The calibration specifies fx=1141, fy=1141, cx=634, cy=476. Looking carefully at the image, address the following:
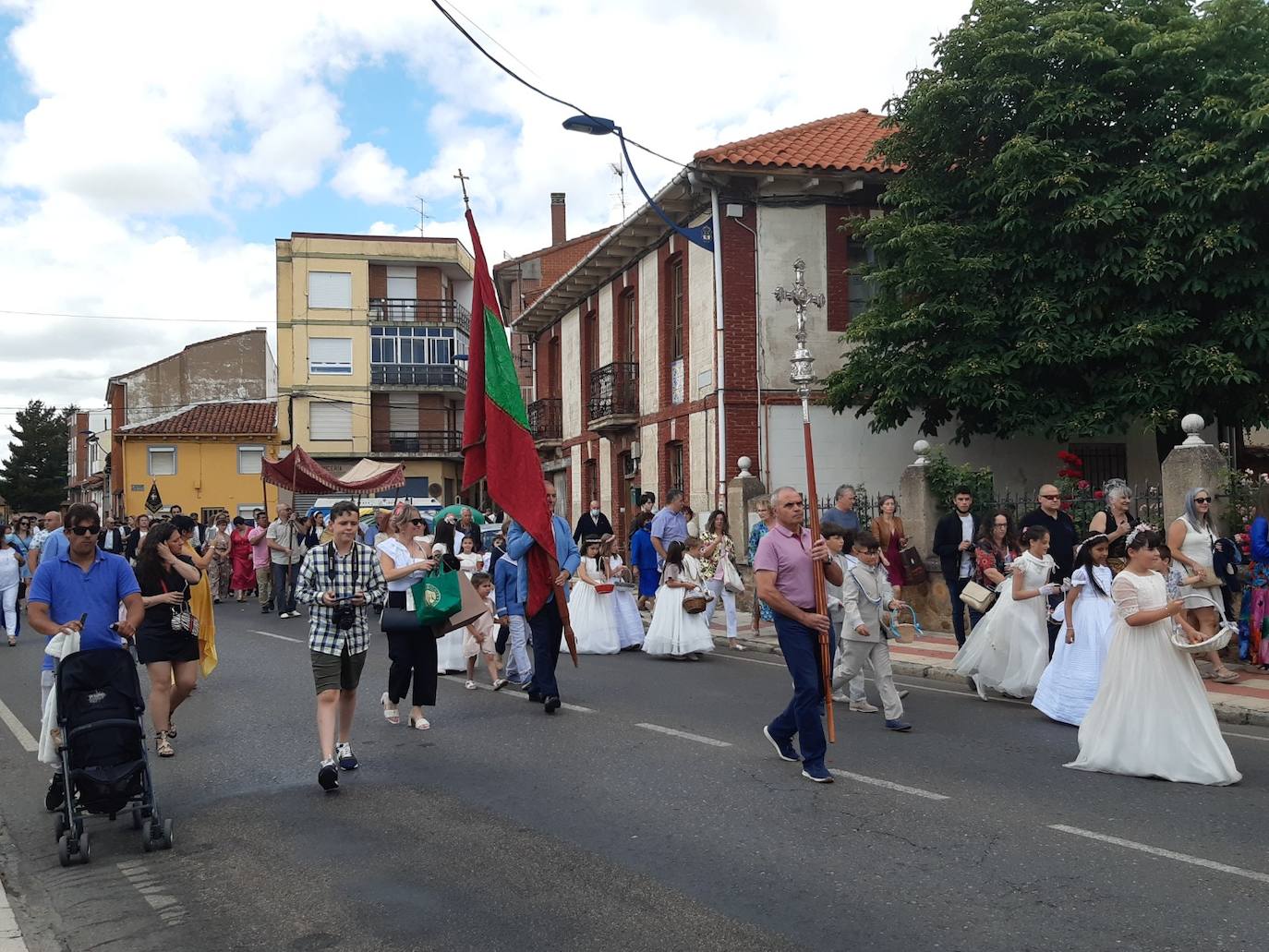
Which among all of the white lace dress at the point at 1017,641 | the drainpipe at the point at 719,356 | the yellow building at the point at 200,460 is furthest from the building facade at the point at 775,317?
the yellow building at the point at 200,460

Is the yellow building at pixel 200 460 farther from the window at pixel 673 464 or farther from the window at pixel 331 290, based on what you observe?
the window at pixel 673 464

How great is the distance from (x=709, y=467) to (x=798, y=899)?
17.2 m

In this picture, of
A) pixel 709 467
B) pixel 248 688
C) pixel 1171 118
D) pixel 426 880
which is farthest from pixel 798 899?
pixel 709 467

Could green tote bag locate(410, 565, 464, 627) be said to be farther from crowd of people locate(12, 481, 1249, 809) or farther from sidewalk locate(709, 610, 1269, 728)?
sidewalk locate(709, 610, 1269, 728)

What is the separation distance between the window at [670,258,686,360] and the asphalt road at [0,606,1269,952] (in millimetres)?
15430

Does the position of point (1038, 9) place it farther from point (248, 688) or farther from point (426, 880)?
point (426, 880)

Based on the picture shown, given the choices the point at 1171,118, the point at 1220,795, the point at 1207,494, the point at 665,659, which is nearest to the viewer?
the point at 1220,795

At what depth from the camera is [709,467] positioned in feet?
71.9

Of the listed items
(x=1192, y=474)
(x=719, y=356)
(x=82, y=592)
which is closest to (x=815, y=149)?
(x=719, y=356)

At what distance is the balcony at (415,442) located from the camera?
2175 inches

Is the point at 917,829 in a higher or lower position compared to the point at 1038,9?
lower

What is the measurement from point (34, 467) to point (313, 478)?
207 feet

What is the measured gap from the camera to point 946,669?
11.7 meters

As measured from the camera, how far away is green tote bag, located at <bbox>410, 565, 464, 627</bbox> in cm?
833
